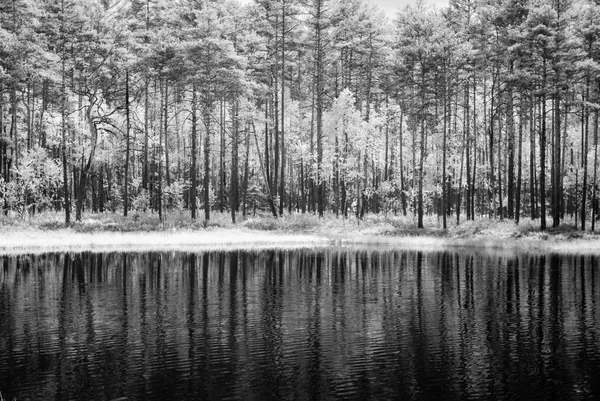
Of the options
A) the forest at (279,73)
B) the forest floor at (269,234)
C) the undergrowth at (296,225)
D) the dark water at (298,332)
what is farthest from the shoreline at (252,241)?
the dark water at (298,332)

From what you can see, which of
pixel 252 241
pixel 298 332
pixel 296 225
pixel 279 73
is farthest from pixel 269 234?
pixel 298 332

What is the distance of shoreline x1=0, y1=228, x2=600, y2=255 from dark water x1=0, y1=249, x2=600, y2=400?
20.9 ft

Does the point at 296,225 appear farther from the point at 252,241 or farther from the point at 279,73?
the point at 279,73

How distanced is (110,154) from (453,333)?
4687 cm

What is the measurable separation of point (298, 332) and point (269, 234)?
2569 centimetres

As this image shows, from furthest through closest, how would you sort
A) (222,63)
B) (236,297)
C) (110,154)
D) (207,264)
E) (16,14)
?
(110,154)
(222,63)
(16,14)
(207,264)
(236,297)

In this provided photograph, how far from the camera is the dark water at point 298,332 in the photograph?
12.3 meters

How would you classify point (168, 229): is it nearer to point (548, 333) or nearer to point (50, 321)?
point (50, 321)

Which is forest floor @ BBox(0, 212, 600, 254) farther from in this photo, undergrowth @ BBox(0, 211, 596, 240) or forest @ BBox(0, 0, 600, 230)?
forest @ BBox(0, 0, 600, 230)

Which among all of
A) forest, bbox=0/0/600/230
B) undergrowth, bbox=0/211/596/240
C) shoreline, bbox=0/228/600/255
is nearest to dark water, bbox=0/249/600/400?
shoreline, bbox=0/228/600/255

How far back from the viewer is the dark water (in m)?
12.3

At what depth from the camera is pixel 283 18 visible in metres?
A: 47.8

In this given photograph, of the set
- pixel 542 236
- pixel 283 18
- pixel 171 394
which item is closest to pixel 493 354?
pixel 171 394

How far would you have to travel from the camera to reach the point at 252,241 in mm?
40406
